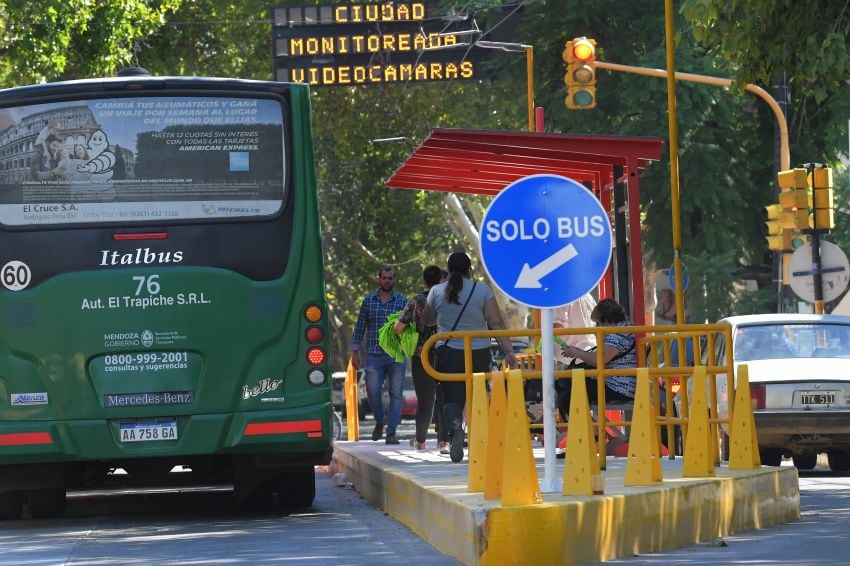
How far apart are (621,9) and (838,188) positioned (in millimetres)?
14776

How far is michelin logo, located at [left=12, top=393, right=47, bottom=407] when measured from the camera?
41.4 ft

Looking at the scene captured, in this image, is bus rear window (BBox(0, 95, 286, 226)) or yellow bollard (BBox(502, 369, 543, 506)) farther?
bus rear window (BBox(0, 95, 286, 226))

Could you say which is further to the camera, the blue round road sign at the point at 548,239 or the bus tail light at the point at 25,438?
the bus tail light at the point at 25,438

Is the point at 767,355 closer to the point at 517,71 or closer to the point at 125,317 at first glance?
the point at 125,317

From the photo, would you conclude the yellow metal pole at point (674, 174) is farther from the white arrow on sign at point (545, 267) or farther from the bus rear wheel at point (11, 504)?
the white arrow on sign at point (545, 267)

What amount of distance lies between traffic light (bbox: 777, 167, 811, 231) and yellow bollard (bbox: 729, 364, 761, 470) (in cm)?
1185

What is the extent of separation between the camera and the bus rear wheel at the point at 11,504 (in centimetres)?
1404

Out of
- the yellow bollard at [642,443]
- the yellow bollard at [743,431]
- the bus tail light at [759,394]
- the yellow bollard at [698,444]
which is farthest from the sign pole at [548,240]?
the bus tail light at [759,394]

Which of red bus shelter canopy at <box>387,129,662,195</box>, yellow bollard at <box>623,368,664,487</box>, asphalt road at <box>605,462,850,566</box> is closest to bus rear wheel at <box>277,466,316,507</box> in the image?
red bus shelter canopy at <box>387,129,662,195</box>

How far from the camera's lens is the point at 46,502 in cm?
1402

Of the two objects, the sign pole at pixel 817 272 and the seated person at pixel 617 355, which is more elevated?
the sign pole at pixel 817 272

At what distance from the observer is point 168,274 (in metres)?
12.8

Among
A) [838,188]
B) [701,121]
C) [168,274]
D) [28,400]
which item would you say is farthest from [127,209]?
[838,188]

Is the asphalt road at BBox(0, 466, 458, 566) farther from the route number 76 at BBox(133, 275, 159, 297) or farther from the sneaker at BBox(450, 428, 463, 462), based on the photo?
the route number 76 at BBox(133, 275, 159, 297)
